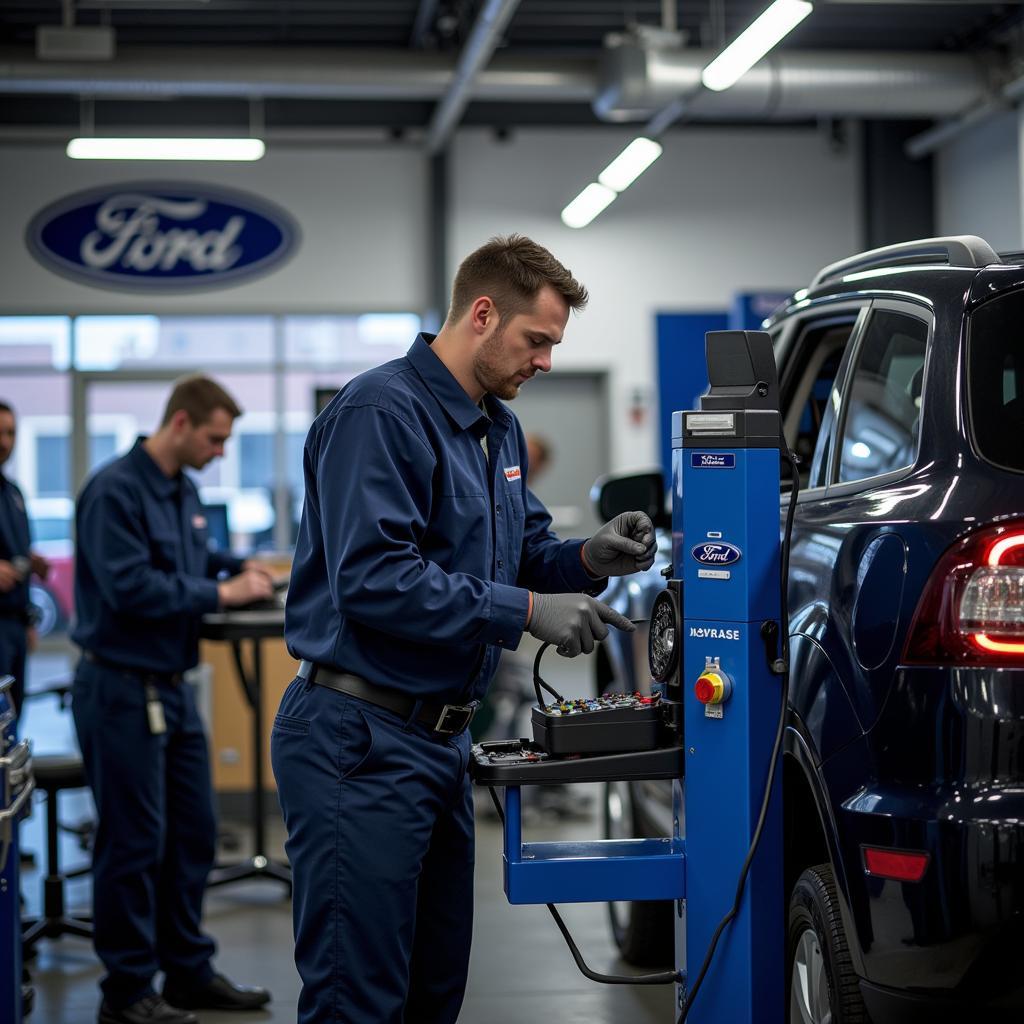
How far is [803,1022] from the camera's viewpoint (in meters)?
2.31

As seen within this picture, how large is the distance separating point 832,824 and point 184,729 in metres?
2.13

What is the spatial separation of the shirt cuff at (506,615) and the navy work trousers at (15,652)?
3.51m

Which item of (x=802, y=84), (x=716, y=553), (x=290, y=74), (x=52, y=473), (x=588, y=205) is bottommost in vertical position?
(x=716, y=553)

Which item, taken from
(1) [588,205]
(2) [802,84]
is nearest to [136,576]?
(2) [802,84]

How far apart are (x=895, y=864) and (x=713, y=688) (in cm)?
41

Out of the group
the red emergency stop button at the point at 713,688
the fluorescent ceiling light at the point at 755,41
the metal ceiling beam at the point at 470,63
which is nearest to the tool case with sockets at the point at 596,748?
the red emergency stop button at the point at 713,688

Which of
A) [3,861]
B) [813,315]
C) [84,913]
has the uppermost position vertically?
[813,315]

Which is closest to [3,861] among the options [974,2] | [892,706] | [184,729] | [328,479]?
[184,729]

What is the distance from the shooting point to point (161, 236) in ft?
39.5

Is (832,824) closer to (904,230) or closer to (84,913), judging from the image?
(84,913)

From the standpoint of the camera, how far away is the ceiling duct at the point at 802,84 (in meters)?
9.23

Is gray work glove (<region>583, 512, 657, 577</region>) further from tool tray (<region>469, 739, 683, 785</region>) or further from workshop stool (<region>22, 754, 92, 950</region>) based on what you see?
workshop stool (<region>22, 754, 92, 950</region>)

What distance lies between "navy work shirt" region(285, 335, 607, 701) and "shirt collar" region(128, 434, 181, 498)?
1477 mm

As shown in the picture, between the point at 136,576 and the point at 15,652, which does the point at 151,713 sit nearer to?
the point at 136,576
